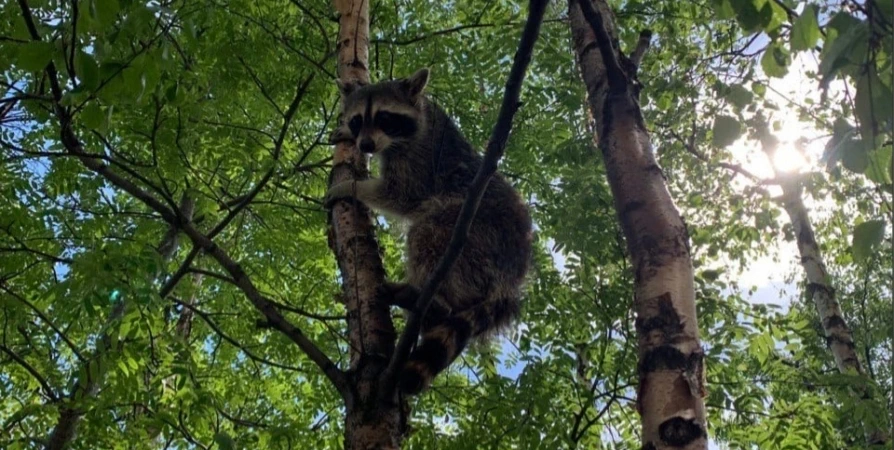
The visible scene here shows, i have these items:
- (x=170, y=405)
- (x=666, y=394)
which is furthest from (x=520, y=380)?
(x=170, y=405)

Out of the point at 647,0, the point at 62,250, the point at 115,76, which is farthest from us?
the point at 62,250

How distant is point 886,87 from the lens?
65.0 inches

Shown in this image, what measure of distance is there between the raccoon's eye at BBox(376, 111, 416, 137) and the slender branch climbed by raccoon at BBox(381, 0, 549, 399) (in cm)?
240

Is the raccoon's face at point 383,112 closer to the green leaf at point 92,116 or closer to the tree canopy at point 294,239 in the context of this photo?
the tree canopy at point 294,239

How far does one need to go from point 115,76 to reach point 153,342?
2498mm

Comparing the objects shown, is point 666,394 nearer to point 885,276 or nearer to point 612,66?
point 612,66

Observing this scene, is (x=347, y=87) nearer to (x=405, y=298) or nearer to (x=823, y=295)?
(x=405, y=298)

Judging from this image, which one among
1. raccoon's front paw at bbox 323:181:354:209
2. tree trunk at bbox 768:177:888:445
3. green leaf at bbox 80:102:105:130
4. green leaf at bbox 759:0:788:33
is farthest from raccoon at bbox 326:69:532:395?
tree trunk at bbox 768:177:888:445

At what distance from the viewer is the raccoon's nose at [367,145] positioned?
4609 millimetres

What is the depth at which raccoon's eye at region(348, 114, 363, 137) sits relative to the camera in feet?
15.2

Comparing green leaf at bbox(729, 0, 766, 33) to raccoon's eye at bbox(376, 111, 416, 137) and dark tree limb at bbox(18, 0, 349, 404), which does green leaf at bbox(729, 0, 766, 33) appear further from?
raccoon's eye at bbox(376, 111, 416, 137)

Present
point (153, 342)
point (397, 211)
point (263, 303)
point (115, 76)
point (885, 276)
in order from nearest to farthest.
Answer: point (115, 76) → point (263, 303) → point (153, 342) → point (397, 211) → point (885, 276)

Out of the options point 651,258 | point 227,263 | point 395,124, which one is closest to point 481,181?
point 651,258

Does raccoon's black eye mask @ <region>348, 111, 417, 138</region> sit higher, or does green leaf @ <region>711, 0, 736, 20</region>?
raccoon's black eye mask @ <region>348, 111, 417, 138</region>
